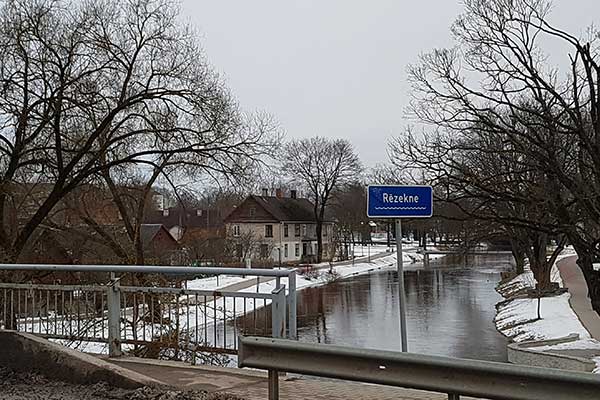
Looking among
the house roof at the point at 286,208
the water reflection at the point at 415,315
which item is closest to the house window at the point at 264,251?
the house roof at the point at 286,208

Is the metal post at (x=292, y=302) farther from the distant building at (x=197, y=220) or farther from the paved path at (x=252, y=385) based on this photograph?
the distant building at (x=197, y=220)

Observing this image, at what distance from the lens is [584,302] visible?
34.6 metres

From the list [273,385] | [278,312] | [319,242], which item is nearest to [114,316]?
[278,312]

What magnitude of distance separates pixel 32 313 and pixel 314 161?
6808 cm

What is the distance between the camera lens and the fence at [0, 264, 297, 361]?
24.7 ft

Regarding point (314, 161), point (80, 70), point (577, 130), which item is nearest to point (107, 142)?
point (80, 70)

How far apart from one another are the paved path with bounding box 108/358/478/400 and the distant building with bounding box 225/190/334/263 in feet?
205

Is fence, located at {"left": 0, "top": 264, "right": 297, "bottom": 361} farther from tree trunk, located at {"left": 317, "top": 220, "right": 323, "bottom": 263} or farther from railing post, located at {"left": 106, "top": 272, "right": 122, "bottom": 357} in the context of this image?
tree trunk, located at {"left": 317, "top": 220, "right": 323, "bottom": 263}

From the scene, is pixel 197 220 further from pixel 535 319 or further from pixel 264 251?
pixel 535 319

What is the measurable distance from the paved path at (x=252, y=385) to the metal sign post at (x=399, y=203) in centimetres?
188

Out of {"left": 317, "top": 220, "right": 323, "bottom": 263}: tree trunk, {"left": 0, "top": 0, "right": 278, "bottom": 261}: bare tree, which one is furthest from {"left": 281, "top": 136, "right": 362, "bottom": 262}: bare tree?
{"left": 0, "top": 0, "right": 278, "bottom": 261}: bare tree

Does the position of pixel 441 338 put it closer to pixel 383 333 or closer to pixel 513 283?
pixel 383 333

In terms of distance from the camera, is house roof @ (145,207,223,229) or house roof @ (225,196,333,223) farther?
house roof @ (225,196,333,223)

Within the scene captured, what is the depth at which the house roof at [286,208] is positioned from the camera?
259 feet
